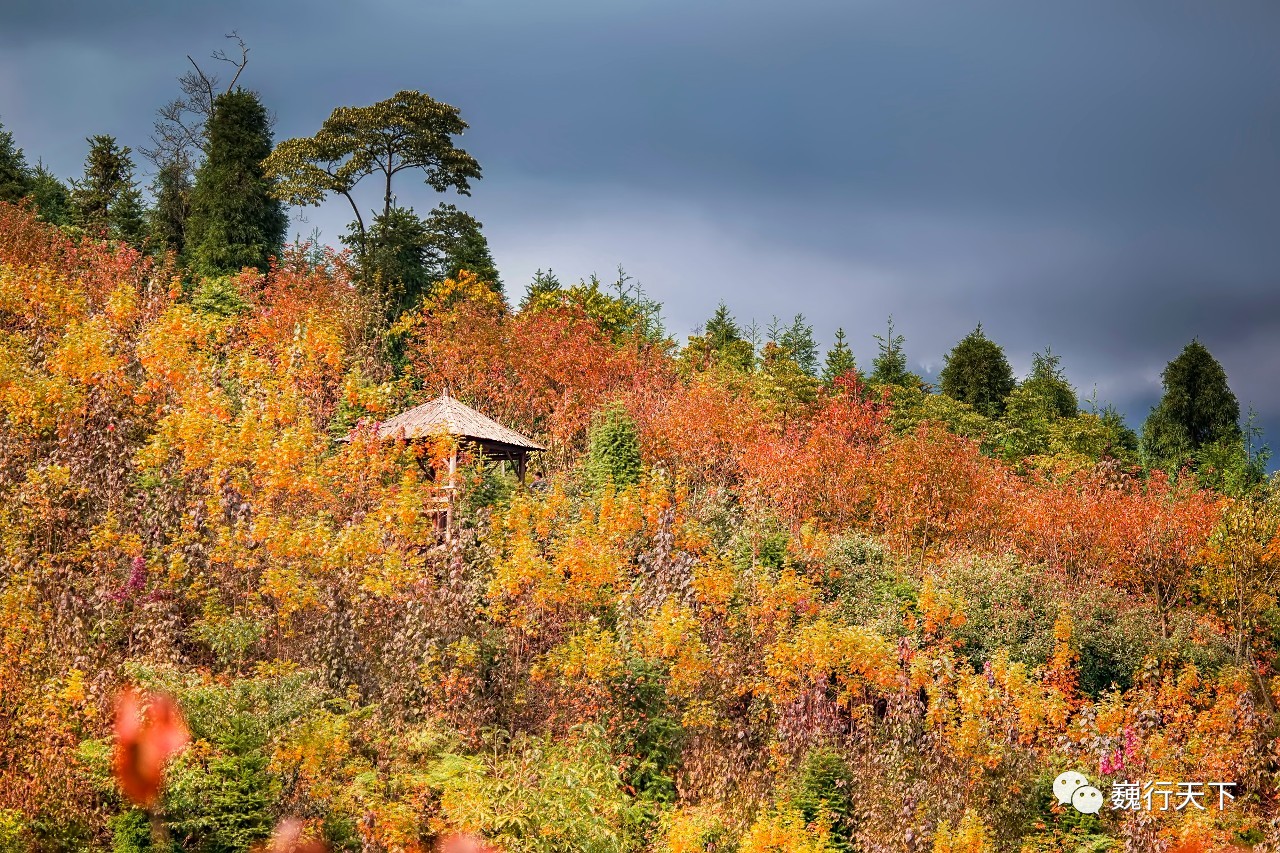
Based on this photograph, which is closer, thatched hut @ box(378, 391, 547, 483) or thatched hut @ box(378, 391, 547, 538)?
thatched hut @ box(378, 391, 547, 538)

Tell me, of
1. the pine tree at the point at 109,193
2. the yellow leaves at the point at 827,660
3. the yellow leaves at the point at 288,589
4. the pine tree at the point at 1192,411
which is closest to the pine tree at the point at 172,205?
the pine tree at the point at 109,193

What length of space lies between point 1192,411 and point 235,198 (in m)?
29.0

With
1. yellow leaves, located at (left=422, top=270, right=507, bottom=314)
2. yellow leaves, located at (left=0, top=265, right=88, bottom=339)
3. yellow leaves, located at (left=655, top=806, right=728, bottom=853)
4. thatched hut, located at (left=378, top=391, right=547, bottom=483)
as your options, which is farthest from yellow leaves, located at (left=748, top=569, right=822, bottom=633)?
yellow leaves, located at (left=422, top=270, right=507, bottom=314)

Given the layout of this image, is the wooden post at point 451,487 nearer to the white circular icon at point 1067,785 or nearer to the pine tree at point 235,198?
the white circular icon at point 1067,785

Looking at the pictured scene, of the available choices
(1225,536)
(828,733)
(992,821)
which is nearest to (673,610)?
(828,733)

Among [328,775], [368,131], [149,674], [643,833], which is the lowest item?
[643,833]

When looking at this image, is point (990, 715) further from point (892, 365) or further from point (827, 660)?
point (892, 365)

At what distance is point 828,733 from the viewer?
10.6 m

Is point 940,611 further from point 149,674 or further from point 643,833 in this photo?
point 149,674

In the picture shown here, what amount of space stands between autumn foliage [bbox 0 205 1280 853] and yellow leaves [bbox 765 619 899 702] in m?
0.05

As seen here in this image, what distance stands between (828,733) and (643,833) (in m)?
2.57

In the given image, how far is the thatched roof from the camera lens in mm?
13836

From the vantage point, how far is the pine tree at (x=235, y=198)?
25.0 metres

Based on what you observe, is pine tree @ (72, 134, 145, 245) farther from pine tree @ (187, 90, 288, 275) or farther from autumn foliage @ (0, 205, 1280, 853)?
autumn foliage @ (0, 205, 1280, 853)
